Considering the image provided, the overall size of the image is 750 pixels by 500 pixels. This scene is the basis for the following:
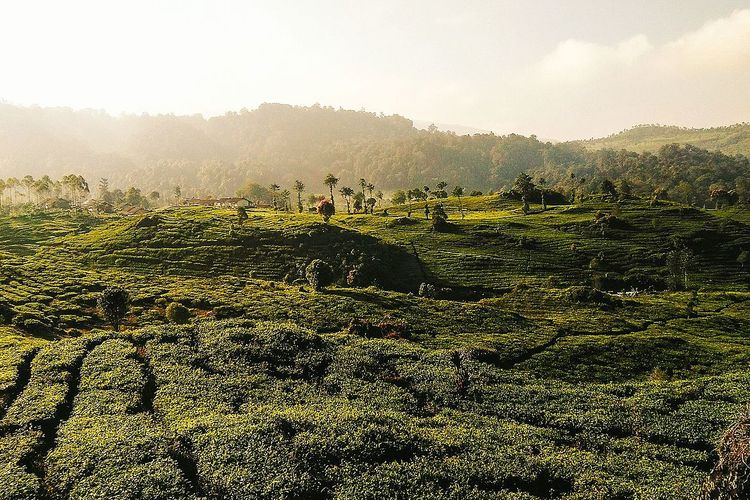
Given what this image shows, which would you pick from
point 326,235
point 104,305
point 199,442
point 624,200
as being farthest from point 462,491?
point 624,200

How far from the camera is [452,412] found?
4203 cm

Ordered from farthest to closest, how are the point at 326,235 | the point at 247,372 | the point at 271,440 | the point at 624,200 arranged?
the point at 624,200 → the point at 326,235 → the point at 247,372 → the point at 271,440

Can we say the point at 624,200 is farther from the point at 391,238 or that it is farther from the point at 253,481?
the point at 253,481

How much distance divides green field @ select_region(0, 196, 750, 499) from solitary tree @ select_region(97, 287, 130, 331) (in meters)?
4.18

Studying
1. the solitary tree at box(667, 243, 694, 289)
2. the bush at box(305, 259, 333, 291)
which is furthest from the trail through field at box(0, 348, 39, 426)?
the solitary tree at box(667, 243, 694, 289)

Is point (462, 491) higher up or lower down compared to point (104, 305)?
lower down

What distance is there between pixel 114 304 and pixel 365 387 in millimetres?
49392

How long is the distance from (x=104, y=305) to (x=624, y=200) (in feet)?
606

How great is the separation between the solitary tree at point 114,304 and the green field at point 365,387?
4.18 m

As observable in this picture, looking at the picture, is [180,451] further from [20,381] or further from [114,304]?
[114,304]

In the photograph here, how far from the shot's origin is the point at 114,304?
74.7 metres

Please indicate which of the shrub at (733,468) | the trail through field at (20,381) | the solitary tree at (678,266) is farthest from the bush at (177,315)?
the solitary tree at (678,266)

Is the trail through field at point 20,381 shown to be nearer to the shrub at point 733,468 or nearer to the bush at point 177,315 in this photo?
the bush at point 177,315

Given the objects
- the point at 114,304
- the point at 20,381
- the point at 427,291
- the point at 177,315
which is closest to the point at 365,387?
the point at 20,381
